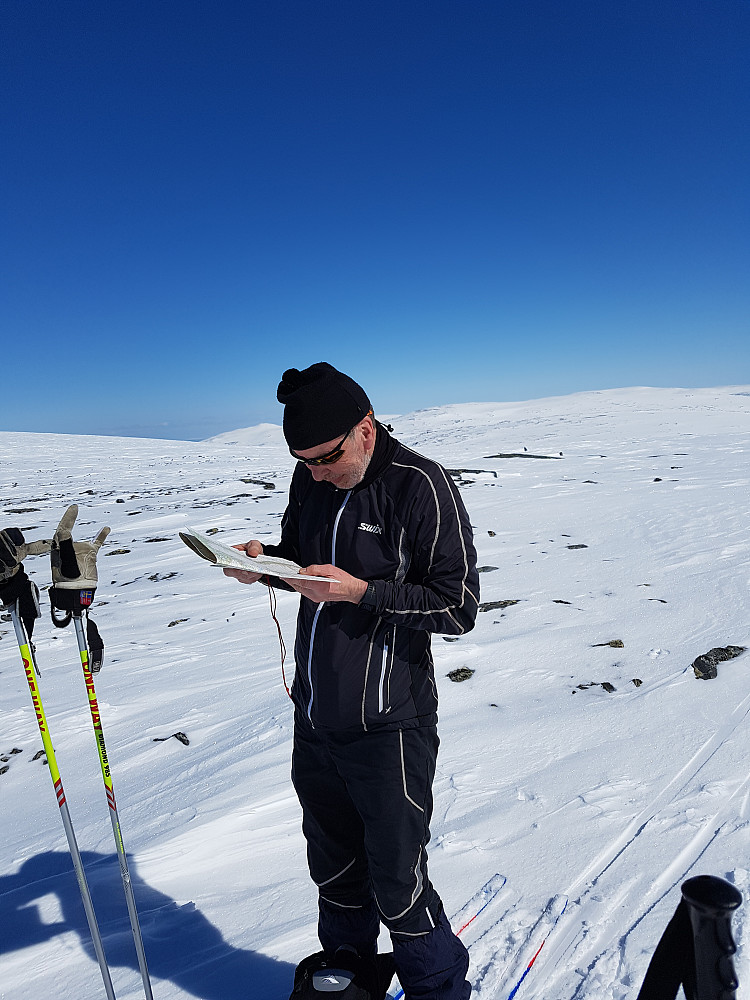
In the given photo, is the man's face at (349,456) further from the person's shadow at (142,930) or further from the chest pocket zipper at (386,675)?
the person's shadow at (142,930)

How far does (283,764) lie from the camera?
343cm

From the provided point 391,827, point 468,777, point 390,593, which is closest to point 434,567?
point 390,593

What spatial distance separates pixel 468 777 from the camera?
3.17 metres

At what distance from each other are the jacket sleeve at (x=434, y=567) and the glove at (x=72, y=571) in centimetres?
86

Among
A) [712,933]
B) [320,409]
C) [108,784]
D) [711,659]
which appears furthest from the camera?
[711,659]

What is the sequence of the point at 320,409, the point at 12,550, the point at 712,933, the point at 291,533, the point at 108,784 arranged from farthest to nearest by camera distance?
the point at 291,533 → the point at 108,784 → the point at 320,409 → the point at 12,550 → the point at 712,933

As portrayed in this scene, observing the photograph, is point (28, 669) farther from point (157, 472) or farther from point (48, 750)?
point (157, 472)

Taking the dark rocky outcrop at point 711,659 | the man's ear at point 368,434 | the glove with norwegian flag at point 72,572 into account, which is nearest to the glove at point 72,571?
the glove with norwegian flag at point 72,572

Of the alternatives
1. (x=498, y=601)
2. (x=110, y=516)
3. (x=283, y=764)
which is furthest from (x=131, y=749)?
(x=110, y=516)

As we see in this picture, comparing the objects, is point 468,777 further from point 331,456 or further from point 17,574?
point 17,574

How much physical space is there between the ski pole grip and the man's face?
128 centimetres

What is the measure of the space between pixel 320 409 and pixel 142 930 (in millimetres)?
2355

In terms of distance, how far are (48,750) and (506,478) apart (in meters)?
13.4

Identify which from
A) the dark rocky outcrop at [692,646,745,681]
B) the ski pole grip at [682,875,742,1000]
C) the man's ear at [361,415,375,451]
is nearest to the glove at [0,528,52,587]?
the man's ear at [361,415,375,451]
